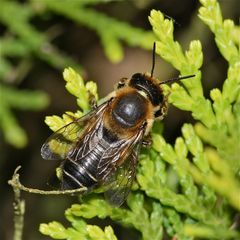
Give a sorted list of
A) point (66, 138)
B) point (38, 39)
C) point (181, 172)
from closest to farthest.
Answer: point (181, 172) < point (66, 138) < point (38, 39)

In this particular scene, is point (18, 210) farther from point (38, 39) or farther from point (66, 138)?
point (38, 39)

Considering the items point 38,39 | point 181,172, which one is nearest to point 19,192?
point 181,172

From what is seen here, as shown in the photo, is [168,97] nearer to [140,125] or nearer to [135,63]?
[140,125]

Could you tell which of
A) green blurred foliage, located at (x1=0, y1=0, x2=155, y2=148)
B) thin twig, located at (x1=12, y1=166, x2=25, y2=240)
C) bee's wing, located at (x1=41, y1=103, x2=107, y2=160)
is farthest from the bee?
green blurred foliage, located at (x1=0, y1=0, x2=155, y2=148)

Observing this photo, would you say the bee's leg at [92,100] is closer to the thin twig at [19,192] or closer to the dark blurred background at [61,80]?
the thin twig at [19,192]

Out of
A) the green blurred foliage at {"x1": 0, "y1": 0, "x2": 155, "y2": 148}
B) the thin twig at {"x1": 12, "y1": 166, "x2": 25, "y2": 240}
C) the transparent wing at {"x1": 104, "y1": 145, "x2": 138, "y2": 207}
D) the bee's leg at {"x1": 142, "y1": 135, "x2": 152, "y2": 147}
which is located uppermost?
the green blurred foliage at {"x1": 0, "y1": 0, "x2": 155, "y2": 148}

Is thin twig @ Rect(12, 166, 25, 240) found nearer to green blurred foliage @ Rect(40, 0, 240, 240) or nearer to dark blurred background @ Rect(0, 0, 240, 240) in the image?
green blurred foliage @ Rect(40, 0, 240, 240)

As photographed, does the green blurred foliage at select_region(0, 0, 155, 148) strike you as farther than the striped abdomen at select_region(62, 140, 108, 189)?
Yes

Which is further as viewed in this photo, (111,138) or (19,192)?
(111,138)
